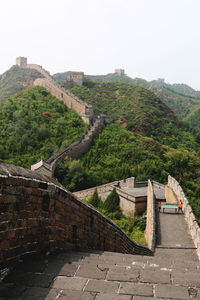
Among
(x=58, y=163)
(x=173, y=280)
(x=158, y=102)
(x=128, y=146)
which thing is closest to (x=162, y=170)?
(x=128, y=146)

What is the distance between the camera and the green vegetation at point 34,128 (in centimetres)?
3175

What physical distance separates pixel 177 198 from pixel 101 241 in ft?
33.6

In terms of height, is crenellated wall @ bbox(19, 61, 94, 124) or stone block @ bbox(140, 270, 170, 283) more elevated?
crenellated wall @ bbox(19, 61, 94, 124)

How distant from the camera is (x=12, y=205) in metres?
3.42

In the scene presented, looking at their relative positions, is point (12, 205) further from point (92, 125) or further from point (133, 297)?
point (92, 125)

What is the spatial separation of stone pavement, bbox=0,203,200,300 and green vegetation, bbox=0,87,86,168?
25.1 metres

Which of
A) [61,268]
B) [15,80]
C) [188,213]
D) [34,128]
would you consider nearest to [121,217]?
[188,213]

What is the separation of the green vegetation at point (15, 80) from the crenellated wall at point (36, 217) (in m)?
68.7

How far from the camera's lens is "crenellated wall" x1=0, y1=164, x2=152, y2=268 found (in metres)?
3.35

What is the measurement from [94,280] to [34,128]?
34164 millimetres

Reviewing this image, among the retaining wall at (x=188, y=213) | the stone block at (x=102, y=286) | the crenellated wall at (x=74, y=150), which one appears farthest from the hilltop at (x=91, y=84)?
the stone block at (x=102, y=286)

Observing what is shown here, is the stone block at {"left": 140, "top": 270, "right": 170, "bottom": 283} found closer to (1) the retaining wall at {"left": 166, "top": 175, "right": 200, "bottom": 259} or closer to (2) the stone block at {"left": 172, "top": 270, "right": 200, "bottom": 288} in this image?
(2) the stone block at {"left": 172, "top": 270, "right": 200, "bottom": 288}

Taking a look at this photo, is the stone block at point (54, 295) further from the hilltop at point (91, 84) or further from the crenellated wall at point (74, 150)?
the hilltop at point (91, 84)

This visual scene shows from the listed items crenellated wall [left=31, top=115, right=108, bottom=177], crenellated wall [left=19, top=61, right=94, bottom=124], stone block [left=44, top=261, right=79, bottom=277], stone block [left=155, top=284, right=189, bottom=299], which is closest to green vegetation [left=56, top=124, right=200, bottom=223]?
crenellated wall [left=31, top=115, right=108, bottom=177]
